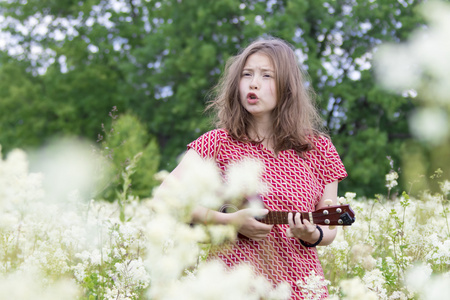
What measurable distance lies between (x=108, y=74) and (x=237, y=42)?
22.7ft

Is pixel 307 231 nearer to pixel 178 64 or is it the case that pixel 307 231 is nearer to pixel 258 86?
pixel 258 86

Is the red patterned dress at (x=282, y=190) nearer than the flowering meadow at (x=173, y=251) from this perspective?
No

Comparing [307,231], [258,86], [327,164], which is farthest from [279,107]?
[307,231]

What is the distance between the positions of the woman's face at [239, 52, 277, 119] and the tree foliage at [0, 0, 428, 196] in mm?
12286

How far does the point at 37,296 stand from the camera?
0.86m

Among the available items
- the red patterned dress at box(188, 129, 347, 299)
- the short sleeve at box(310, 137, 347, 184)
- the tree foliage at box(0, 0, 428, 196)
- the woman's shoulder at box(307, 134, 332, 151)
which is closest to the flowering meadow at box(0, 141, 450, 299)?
the red patterned dress at box(188, 129, 347, 299)

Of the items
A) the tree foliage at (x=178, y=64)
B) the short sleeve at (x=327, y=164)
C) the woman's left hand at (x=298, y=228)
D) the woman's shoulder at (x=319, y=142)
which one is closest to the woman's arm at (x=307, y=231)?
the woman's left hand at (x=298, y=228)

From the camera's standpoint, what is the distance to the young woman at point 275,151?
244 cm

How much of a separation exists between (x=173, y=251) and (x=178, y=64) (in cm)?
1669

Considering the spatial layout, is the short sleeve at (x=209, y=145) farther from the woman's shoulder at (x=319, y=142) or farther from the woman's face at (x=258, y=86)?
the woman's shoulder at (x=319, y=142)

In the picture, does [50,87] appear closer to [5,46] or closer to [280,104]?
[5,46]

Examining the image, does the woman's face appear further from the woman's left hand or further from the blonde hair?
the woman's left hand

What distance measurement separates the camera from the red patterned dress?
243 centimetres

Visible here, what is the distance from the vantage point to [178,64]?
17.3m
